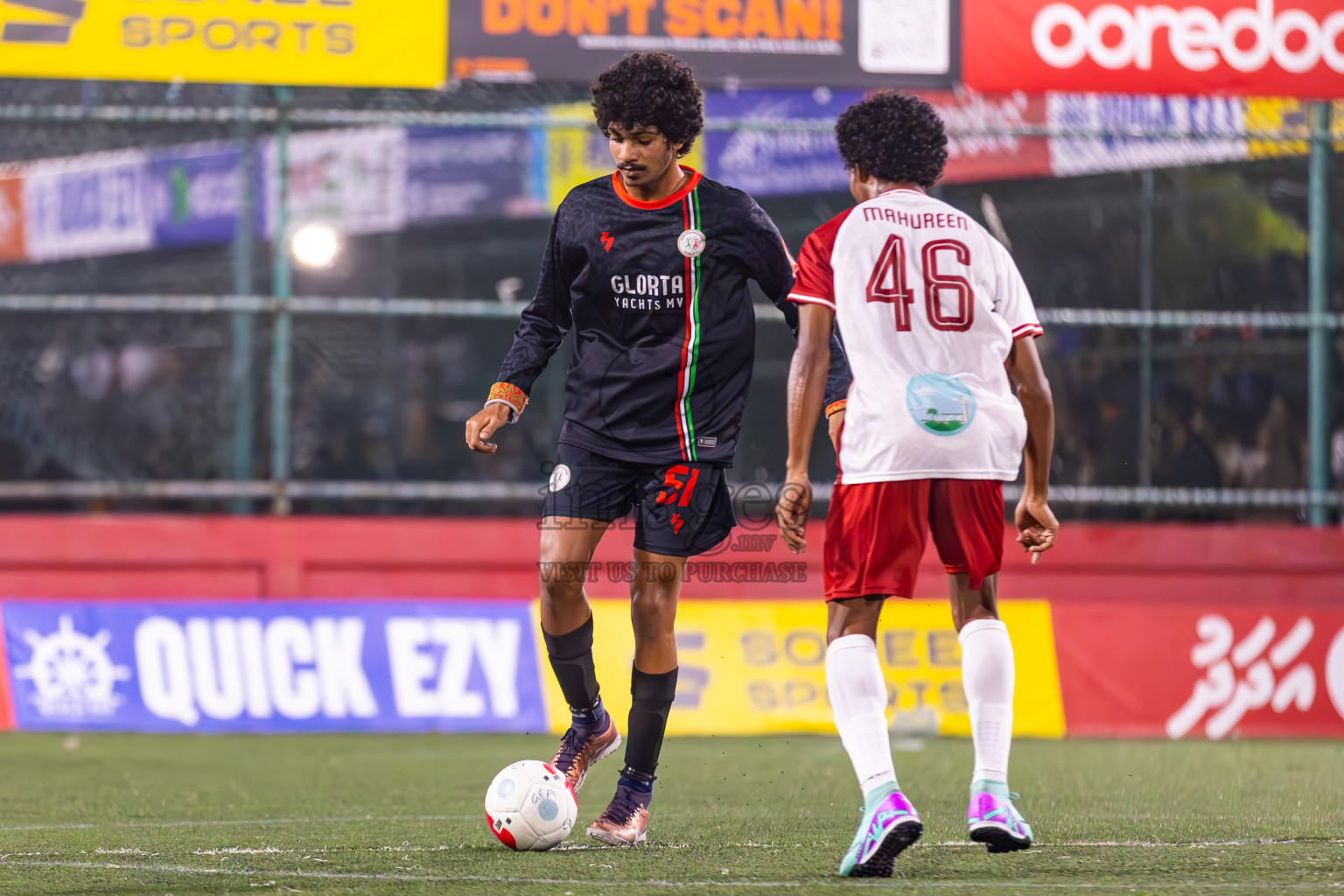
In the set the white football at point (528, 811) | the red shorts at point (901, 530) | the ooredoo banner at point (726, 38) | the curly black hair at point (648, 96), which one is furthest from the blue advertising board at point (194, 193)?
the red shorts at point (901, 530)

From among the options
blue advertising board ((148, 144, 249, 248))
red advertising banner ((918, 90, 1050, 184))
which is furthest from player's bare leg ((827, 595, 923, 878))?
blue advertising board ((148, 144, 249, 248))

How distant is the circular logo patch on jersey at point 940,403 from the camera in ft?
11.6

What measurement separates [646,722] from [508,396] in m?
0.91

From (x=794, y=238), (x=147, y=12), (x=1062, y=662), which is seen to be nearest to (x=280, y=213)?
(x=147, y=12)

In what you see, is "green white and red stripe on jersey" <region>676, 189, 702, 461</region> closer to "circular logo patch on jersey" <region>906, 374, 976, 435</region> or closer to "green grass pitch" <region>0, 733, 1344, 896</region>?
"circular logo patch on jersey" <region>906, 374, 976, 435</region>

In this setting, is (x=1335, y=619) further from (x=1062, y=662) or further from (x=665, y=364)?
(x=665, y=364)

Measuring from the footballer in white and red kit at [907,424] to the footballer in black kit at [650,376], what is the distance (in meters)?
0.54

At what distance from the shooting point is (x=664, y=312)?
166 inches

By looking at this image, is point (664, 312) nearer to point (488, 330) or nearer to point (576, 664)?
point (576, 664)

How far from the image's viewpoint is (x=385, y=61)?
8.59 m

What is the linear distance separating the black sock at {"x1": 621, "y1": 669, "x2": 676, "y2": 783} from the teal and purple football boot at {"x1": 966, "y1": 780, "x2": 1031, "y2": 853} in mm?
981

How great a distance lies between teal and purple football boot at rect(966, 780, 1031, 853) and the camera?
3400 millimetres

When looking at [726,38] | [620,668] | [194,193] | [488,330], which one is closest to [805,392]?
[620,668]

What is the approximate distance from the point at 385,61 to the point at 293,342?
1656mm
